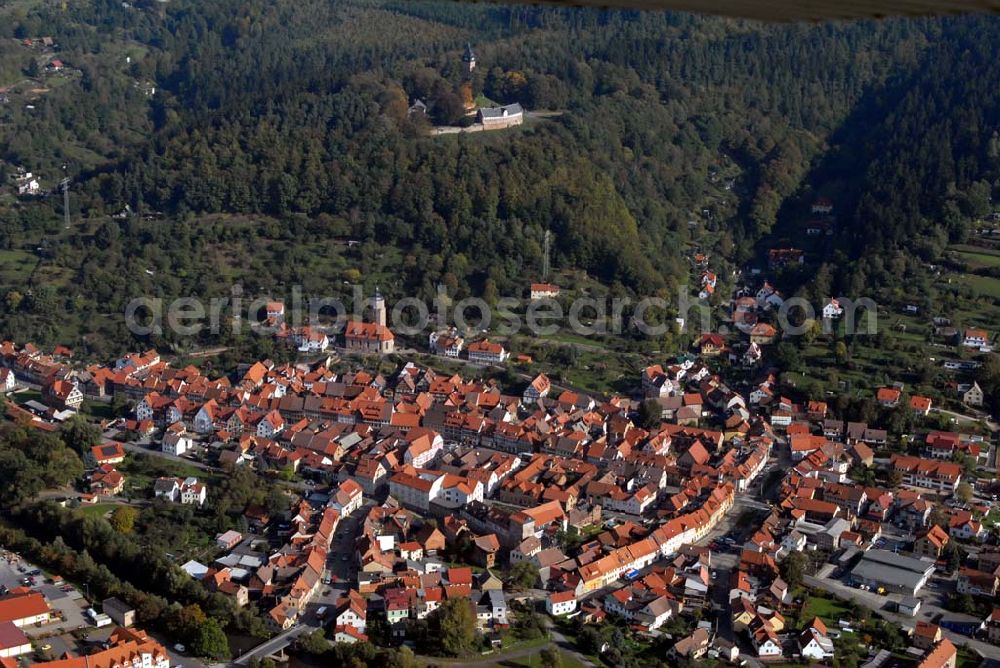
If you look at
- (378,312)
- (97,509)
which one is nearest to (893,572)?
(97,509)

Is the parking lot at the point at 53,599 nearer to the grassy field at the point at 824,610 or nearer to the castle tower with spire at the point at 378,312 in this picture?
the grassy field at the point at 824,610

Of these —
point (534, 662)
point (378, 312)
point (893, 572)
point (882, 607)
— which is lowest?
point (534, 662)

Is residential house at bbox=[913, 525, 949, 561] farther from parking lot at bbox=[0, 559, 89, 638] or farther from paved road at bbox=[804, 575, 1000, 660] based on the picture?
parking lot at bbox=[0, 559, 89, 638]

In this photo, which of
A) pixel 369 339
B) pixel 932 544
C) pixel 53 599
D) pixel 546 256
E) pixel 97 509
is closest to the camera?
pixel 53 599

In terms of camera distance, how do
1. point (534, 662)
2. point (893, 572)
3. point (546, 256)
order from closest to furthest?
1. point (534, 662)
2. point (893, 572)
3. point (546, 256)

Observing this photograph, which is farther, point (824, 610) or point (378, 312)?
point (378, 312)

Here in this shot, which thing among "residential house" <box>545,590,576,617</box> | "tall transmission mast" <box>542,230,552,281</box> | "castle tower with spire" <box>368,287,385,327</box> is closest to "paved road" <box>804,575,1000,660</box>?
"residential house" <box>545,590,576,617</box>

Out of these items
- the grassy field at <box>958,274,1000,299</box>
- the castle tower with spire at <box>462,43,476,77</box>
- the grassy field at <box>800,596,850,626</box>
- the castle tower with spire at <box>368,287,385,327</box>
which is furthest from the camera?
the castle tower with spire at <box>462,43,476,77</box>

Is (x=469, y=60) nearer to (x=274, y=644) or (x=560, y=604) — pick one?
(x=560, y=604)
